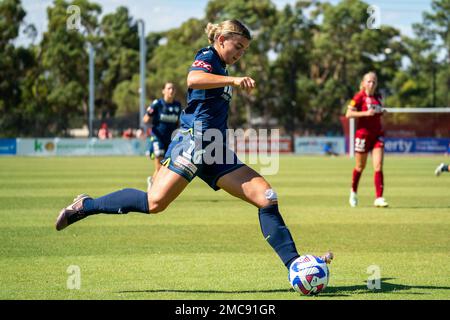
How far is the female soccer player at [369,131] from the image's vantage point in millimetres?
15758

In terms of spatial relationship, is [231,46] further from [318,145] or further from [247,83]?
[318,145]

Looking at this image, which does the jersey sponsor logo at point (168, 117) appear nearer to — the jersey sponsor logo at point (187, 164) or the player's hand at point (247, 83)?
the jersey sponsor logo at point (187, 164)

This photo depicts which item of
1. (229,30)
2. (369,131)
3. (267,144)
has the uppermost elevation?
(229,30)

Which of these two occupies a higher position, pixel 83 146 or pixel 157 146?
pixel 157 146

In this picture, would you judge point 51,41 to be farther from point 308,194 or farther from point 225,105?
point 225,105

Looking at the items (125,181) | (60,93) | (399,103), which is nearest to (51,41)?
(60,93)

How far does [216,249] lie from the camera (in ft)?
32.8

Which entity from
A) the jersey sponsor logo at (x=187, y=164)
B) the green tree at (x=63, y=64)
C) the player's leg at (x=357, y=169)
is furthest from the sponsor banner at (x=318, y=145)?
the jersey sponsor logo at (x=187, y=164)

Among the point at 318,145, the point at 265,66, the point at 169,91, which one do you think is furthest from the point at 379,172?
the point at 265,66

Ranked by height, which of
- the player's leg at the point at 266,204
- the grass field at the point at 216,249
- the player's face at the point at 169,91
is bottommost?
the grass field at the point at 216,249

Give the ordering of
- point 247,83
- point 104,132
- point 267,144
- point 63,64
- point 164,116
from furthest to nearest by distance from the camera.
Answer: point 63,64, point 267,144, point 104,132, point 164,116, point 247,83

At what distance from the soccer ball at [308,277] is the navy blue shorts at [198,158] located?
42.9 inches

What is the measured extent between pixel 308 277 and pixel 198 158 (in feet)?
4.73

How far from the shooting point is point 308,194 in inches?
767
